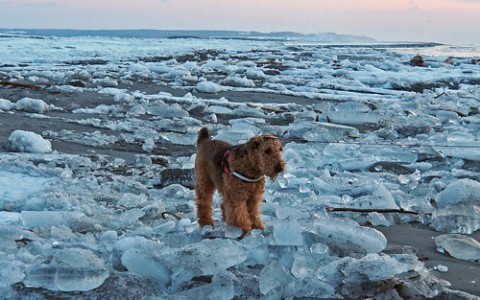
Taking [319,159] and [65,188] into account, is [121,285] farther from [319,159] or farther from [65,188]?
[319,159]

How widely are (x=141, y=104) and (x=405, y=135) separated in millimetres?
4173

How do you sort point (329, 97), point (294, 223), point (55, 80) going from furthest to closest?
point (55, 80)
point (329, 97)
point (294, 223)

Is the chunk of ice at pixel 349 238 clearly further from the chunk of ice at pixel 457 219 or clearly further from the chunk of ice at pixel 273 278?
the chunk of ice at pixel 457 219

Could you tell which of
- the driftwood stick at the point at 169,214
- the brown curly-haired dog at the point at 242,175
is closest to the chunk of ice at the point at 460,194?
the brown curly-haired dog at the point at 242,175

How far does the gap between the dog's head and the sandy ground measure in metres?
0.83

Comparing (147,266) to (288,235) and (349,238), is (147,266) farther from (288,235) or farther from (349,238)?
(349,238)

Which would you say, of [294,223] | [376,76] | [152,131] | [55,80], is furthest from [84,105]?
[376,76]

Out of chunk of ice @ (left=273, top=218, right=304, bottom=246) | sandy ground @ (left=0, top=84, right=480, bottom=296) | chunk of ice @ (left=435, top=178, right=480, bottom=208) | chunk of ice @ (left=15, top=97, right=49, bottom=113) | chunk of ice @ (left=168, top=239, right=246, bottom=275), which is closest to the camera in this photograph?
chunk of ice @ (left=168, top=239, right=246, bottom=275)

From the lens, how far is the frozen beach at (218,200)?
2.78 metres

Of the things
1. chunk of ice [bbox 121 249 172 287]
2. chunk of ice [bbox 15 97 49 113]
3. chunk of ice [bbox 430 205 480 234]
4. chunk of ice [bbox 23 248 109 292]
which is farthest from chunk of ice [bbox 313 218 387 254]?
chunk of ice [bbox 15 97 49 113]

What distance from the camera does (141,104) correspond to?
9234 mm

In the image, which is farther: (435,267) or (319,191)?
(319,191)

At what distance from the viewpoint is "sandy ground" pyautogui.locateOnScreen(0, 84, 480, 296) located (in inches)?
120

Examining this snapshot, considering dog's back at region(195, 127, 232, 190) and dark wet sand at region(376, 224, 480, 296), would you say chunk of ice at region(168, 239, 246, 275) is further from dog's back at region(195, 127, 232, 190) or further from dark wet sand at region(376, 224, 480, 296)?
dark wet sand at region(376, 224, 480, 296)
